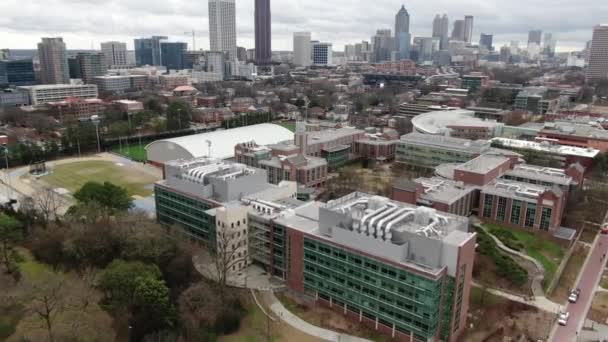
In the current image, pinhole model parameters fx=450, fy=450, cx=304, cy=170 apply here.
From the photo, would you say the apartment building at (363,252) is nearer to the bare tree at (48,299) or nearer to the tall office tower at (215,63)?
the bare tree at (48,299)

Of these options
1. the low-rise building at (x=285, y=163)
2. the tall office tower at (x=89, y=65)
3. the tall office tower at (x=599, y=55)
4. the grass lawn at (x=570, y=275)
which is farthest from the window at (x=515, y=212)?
the tall office tower at (x=89, y=65)


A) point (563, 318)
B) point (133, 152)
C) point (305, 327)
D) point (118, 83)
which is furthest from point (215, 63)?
point (563, 318)

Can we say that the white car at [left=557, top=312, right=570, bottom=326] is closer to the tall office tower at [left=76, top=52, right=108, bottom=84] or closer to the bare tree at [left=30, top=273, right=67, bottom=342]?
the bare tree at [left=30, top=273, right=67, bottom=342]

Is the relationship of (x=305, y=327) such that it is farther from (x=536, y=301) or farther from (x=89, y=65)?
(x=89, y=65)

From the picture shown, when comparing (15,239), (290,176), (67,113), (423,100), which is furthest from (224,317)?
(423,100)

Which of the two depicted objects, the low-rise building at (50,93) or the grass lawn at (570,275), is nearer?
the grass lawn at (570,275)
